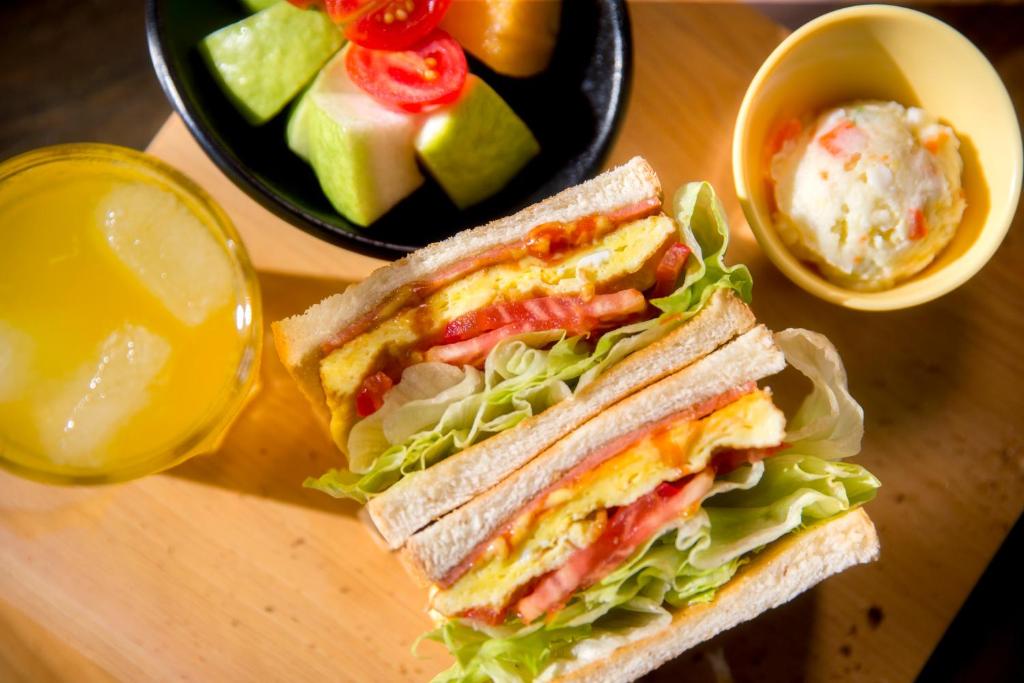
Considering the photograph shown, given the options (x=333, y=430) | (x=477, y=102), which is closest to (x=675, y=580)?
(x=333, y=430)

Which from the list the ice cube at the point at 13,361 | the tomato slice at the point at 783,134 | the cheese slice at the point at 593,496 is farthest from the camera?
the tomato slice at the point at 783,134

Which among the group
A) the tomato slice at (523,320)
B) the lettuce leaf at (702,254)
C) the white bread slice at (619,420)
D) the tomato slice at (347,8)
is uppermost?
the tomato slice at (347,8)

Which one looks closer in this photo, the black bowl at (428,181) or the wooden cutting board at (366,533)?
the black bowl at (428,181)

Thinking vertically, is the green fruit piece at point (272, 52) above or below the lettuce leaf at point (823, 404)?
above

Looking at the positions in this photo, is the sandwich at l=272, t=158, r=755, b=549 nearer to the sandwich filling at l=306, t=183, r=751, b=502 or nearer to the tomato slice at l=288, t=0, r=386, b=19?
the sandwich filling at l=306, t=183, r=751, b=502

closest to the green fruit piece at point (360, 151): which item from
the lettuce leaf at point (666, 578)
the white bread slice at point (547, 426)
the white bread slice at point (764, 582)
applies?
the white bread slice at point (547, 426)

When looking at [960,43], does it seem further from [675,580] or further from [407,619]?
[407,619]

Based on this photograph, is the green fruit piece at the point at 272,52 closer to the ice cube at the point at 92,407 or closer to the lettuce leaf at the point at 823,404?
the ice cube at the point at 92,407

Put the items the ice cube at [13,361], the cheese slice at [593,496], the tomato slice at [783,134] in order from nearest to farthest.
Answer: the cheese slice at [593,496], the ice cube at [13,361], the tomato slice at [783,134]
